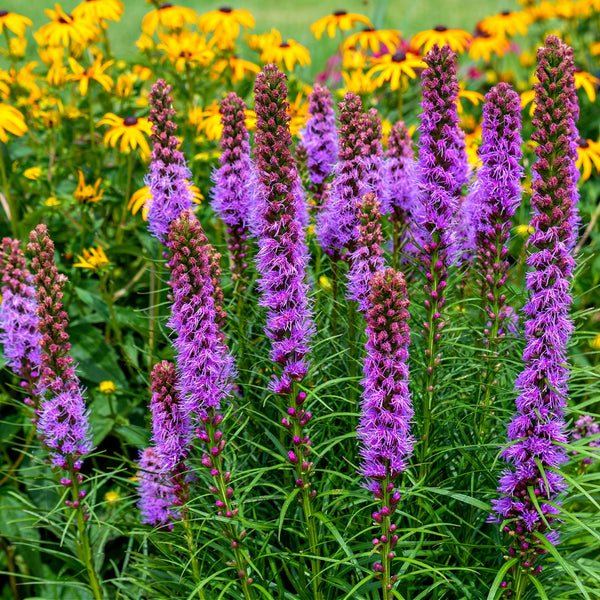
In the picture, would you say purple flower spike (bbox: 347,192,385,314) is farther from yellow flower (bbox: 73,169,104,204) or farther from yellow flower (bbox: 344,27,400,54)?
yellow flower (bbox: 344,27,400,54)

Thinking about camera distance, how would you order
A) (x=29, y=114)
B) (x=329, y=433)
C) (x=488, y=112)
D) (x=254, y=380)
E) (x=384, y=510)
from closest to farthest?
(x=384, y=510) < (x=488, y=112) < (x=329, y=433) < (x=254, y=380) < (x=29, y=114)

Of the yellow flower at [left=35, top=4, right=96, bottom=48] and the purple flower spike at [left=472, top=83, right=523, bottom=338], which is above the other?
the yellow flower at [left=35, top=4, right=96, bottom=48]

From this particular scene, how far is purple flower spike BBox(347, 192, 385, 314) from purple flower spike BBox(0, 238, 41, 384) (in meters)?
1.43

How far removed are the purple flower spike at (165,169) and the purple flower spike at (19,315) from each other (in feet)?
2.03

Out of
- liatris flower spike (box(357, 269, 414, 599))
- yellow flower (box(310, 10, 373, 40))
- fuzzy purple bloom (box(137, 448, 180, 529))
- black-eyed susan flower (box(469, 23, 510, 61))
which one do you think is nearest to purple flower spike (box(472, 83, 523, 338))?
liatris flower spike (box(357, 269, 414, 599))

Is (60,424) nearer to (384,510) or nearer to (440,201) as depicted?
(384,510)

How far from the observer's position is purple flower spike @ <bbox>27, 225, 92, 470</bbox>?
266cm

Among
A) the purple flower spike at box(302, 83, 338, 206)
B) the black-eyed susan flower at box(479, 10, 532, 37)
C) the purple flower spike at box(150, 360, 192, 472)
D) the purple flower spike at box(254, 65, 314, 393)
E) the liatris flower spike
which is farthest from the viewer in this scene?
the black-eyed susan flower at box(479, 10, 532, 37)

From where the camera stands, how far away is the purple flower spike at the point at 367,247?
238 cm

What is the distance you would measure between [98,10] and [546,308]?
4010mm

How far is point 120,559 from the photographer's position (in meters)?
4.05

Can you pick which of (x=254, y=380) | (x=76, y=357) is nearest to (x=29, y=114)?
(x=76, y=357)

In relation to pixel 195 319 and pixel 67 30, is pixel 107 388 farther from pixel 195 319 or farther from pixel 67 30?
pixel 67 30

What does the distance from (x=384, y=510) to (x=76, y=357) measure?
2558 mm
